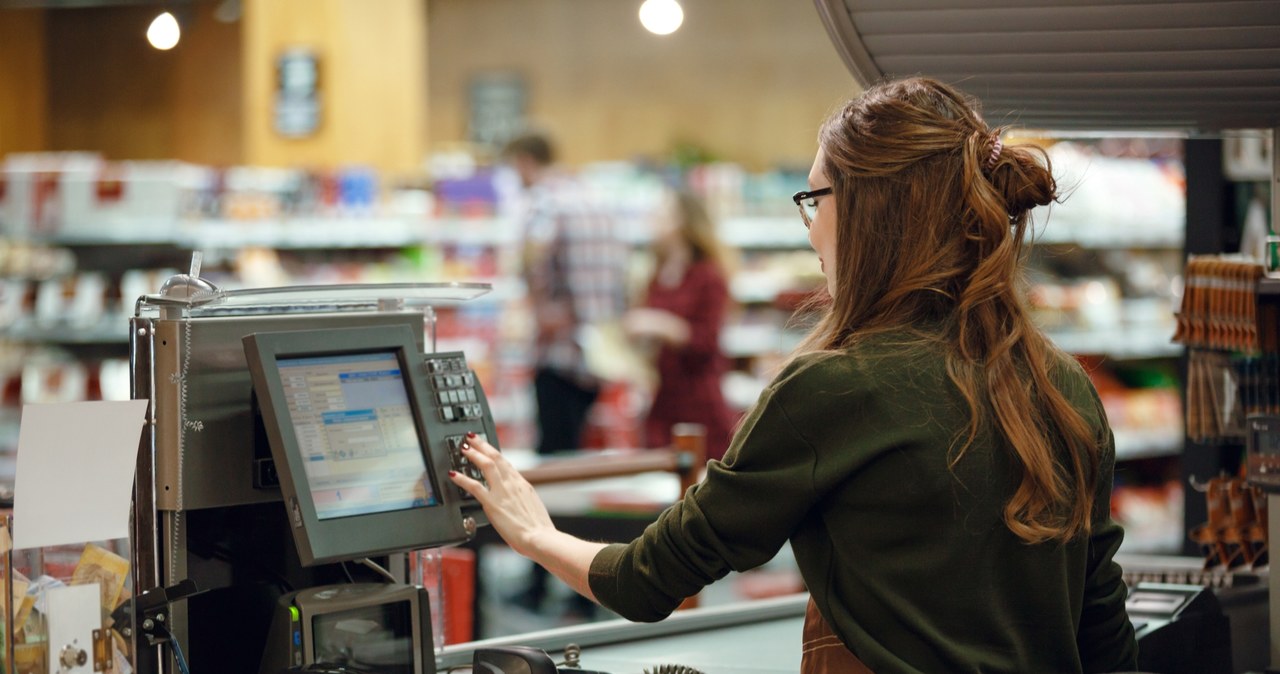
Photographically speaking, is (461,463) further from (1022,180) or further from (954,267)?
(1022,180)

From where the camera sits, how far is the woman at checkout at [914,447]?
1484 millimetres

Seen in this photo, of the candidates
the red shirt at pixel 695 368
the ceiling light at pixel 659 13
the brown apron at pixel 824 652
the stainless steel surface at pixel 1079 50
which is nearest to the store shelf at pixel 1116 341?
the red shirt at pixel 695 368

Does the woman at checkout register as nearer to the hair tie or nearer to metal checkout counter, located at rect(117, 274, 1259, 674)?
the hair tie

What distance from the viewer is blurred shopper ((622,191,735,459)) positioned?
5379mm

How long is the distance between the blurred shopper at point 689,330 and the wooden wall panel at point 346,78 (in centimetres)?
265

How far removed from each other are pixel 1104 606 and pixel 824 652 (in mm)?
398

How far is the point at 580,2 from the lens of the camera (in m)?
9.64

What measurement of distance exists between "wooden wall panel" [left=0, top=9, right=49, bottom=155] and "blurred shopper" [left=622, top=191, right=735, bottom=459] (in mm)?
6096

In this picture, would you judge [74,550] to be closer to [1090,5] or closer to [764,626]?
[764,626]

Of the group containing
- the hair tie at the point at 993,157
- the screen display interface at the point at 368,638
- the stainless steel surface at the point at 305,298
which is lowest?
the screen display interface at the point at 368,638

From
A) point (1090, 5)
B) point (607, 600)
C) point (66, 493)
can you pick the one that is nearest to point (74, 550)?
point (66, 493)

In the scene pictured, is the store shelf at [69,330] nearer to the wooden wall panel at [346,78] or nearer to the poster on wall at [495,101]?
the wooden wall panel at [346,78]

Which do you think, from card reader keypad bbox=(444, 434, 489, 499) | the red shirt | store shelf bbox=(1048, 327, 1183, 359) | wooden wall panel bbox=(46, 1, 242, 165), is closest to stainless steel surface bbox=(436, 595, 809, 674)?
card reader keypad bbox=(444, 434, 489, 499)

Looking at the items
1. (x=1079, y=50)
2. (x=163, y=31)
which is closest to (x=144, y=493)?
(x=1079, y=50)
